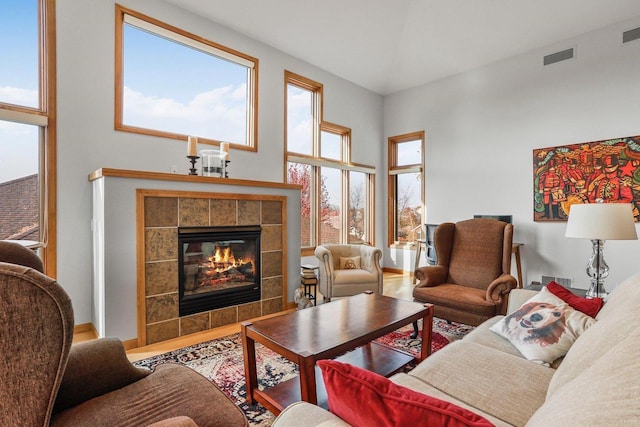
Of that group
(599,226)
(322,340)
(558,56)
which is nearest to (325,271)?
(322,340)

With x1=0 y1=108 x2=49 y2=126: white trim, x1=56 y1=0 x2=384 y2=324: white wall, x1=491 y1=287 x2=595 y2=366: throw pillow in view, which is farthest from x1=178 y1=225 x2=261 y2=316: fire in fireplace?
x1=491 y1=287 x2=595 y2=366: throw pillow

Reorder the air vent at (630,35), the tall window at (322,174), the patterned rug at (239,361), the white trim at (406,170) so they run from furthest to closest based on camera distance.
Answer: the white trim at (406,170), the tall window at (322,174), the air vent at (630,35), the patterned rug at (239,361)

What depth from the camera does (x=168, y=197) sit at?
301 cm

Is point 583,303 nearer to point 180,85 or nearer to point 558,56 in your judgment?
point 558,56

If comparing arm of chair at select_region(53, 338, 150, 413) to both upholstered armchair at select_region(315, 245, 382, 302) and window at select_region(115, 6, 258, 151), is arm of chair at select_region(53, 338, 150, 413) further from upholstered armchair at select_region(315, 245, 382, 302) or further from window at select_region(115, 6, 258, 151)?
window at select_region(115, 6, 258, 151)

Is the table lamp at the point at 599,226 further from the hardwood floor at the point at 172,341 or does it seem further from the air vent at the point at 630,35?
the hardwood floor at the point at 172,341

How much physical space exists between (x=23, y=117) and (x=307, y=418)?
11.8 feet

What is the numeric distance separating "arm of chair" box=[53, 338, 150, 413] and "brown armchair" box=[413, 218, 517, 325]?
2.44 meters

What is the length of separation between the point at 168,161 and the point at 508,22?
469 cm

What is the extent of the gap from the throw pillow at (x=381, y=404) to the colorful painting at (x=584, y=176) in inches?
189

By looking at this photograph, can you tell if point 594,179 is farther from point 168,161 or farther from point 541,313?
point 168,161

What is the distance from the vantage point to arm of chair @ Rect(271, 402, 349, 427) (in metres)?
0.83

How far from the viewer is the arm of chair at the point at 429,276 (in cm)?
327

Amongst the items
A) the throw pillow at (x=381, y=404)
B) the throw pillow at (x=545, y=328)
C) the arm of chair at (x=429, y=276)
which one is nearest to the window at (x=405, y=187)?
the arm of chair at (x=429, y=276)
